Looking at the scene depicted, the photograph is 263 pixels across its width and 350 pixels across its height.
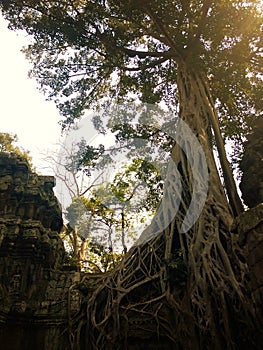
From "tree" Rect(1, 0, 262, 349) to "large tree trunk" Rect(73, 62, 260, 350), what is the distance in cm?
1

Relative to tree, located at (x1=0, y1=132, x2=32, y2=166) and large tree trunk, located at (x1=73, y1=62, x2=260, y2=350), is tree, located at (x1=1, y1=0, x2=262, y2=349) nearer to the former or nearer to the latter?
large tree trunk, located at (x1=73, y1=62, x2=260, y2=350)

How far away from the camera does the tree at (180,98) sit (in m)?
3.17

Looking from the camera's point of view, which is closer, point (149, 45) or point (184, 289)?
point (184, 289)

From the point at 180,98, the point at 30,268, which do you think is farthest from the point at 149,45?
the point at 30,268

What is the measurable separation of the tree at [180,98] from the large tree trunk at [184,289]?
0.01 m

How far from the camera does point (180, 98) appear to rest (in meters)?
5.59

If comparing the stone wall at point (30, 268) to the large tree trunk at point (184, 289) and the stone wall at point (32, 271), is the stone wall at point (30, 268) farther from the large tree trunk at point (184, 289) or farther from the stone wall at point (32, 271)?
the large tree trunk at point (184, 289)

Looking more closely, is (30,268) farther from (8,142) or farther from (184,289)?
(8,142)

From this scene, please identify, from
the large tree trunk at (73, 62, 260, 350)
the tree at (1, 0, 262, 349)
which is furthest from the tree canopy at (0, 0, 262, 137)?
the large tree trunk at (73, 62, 260, 350)

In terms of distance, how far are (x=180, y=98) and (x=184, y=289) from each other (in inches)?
129

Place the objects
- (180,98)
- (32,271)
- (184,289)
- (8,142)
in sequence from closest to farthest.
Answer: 1. (184,289)
2. (32,271)
3. (180,98)
4. (8,142)

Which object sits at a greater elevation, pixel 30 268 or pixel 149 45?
pixel 149 45

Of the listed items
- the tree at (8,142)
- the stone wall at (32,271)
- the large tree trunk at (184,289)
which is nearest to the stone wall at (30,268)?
the stone wall at (32,271)

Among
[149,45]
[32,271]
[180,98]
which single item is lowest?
[32,271]
